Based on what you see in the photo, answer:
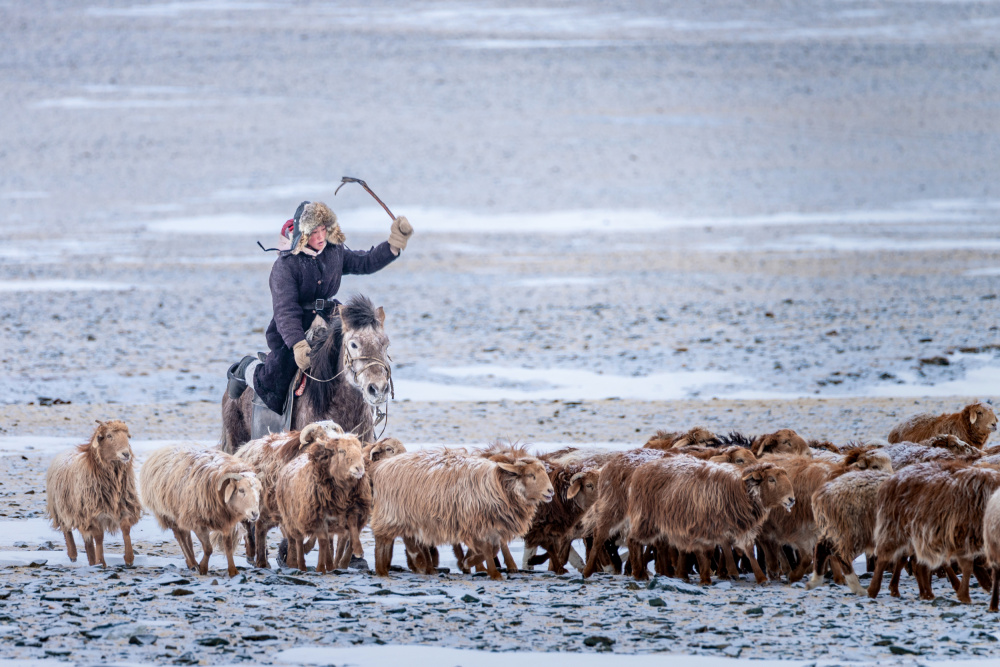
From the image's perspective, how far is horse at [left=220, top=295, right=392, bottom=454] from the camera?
29.1ft

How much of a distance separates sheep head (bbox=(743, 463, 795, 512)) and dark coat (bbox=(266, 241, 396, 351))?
307 cm

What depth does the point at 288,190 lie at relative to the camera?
127ft

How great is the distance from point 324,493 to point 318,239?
218 cm

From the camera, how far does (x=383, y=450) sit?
8.80 m

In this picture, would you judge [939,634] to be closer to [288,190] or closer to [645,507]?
[645,507]

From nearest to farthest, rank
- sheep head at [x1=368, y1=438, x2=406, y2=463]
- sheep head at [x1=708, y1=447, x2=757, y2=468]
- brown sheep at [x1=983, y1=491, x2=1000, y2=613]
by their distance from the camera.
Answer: brown sheep at [x1=983, y1=491, x2=1000, y2=613] → sheep head at [x1=708, y1=447, x2=757, y2=468] → sheep head at [x1=368, y1=438, x2=406, y2=463]

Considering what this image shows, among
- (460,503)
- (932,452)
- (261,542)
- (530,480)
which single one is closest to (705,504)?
(530,480)

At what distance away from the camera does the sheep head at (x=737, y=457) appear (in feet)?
28.4

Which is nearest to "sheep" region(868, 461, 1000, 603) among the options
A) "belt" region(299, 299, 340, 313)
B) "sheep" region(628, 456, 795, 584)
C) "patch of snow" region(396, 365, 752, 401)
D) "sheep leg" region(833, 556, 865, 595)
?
"sheep leg" region(833, 556, 865, 595)

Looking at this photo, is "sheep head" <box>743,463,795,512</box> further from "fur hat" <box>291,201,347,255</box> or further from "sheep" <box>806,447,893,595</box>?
"fur hat" <box>291,201,347,255</box>

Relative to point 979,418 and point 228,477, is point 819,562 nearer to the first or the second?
point 979,418

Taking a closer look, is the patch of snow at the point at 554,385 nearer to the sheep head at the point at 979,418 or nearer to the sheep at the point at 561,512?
the sheep head at the point at 979,418

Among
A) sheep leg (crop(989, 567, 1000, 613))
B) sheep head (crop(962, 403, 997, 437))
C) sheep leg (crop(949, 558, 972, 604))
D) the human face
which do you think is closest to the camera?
sheep leg (crop(989, 567, 1000, 613))

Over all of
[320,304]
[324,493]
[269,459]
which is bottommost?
[324,493]
